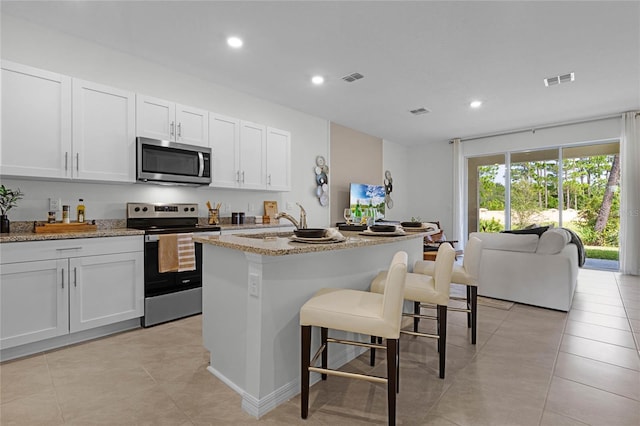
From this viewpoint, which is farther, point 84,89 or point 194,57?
point 194,57

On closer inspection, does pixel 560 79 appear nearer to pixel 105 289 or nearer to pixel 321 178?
pixel 321 178

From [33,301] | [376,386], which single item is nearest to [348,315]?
[376,386]

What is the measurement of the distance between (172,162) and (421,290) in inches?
108

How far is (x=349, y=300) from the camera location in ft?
5.59

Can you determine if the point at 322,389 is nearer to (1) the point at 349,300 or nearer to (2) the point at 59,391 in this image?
(1) the point at 349,300

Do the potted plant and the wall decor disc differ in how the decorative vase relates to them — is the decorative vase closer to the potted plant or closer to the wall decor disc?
the potted plant

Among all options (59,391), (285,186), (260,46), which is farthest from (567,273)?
(59,391)

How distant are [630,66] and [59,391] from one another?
5.99m

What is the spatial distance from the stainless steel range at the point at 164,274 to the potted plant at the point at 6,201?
0.83 meters

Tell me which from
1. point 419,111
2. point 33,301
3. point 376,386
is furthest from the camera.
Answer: point 419,111

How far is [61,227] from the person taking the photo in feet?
8.87

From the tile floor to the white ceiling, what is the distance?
272 cm

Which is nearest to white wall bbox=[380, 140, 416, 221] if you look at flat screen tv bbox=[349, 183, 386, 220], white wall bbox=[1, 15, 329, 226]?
flat screen tv bbox=[349, 183, 386, 220]

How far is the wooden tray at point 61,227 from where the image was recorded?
8.54ft
